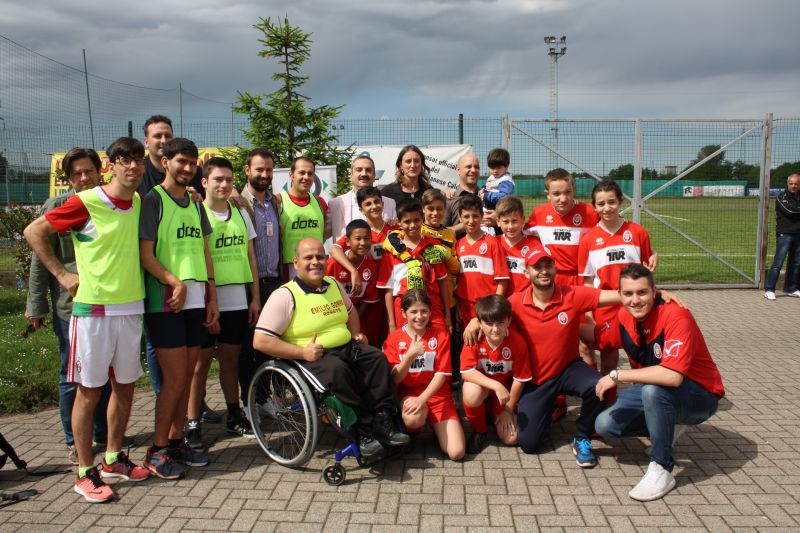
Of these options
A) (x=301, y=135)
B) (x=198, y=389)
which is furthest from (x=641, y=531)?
(x=301, y=135)

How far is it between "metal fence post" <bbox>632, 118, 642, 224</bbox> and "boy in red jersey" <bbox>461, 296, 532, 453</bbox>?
19.7 ft

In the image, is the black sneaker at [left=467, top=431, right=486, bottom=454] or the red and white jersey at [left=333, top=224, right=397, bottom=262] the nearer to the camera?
the black sneaker at [left=467, top=431, right=486, bottom=454]

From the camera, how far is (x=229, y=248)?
3.96 m

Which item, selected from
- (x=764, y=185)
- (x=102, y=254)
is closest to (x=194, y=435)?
(x=102, y=254)

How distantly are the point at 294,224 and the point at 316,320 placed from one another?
1.09 meters

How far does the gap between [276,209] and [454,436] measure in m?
2.10

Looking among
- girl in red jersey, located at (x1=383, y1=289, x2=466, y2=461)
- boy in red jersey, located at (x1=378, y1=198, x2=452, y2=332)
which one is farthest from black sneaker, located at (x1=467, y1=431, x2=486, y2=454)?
boy in red jersey, located at (x1=378, y1=198, x2=452, y2=332)

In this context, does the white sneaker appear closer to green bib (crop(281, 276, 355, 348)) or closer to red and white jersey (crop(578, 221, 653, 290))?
red and white jersey (crop(578, 221, 653, 290))

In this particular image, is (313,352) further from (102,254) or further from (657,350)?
(657,350)

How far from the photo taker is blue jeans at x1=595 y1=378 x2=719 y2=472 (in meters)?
3.47

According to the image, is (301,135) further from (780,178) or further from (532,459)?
(780,178)

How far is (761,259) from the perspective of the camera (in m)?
10.1

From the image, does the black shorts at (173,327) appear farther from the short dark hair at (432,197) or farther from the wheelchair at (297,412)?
the short dark hair at (432,197)

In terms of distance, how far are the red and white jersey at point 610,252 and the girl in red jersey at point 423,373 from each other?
1270mm
